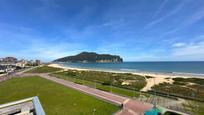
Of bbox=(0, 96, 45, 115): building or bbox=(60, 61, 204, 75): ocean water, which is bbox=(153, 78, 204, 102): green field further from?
bbox=(60, 61, 204, 75): ocean water

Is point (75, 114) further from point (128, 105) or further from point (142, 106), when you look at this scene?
point (142, 106)

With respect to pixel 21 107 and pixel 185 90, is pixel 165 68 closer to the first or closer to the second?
pixel 185 90

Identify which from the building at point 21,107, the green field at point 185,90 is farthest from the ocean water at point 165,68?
the building at point 21,107

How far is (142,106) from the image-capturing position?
53.9ft

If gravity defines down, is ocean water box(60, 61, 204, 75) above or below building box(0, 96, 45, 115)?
below

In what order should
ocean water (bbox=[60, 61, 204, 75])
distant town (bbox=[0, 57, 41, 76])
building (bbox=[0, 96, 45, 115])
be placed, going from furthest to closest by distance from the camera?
1. distant town (bbox=[0, 57, 41, 76])
2. ocean water (bbox=[60, 61, 204, 75])
3. building (bbox=[0, 96, 45, 115])

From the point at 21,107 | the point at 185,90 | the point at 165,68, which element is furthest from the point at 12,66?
the point at 165,68

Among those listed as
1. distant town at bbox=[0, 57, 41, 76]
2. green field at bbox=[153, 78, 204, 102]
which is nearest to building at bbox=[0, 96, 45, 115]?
green field at bbox=[153, 78, 204, 102]

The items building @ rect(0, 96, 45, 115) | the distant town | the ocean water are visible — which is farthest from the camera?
the distant town

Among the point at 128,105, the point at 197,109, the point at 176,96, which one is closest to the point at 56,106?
the point at 128,105

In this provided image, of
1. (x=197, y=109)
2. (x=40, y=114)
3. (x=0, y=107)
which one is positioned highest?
(x=40, y=114)

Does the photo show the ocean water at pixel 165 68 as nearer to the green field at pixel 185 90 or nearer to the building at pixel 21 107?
the green field at pixel 185 90

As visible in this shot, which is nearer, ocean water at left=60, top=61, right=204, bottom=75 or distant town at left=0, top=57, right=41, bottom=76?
ocean water at left=60, top=61, right=204, bottom=75

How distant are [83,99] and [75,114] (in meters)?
5.08
